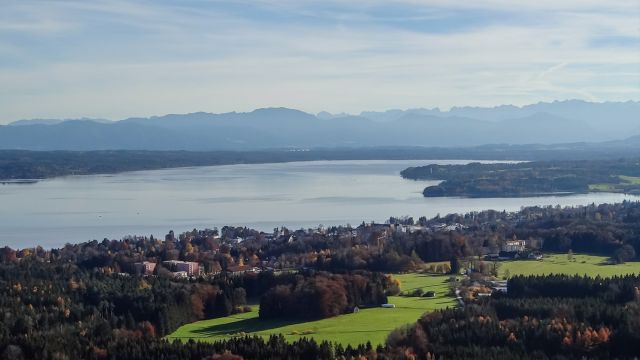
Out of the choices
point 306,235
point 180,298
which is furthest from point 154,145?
point 180,298

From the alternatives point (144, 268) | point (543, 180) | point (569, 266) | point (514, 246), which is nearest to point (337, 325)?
point (569, 266)

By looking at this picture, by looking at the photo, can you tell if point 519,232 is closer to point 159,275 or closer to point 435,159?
point 159,275

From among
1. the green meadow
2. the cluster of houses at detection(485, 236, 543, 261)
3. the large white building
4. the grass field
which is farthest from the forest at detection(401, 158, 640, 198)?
the grass field

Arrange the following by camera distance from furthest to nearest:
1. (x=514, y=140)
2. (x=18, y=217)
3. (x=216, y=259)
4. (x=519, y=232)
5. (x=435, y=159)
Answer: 1. (x=514, y=140)
2. (x=435, y=159)
3. (x=18, y=217)
4. (x=519, y=232)
5. (x=216, y=259)

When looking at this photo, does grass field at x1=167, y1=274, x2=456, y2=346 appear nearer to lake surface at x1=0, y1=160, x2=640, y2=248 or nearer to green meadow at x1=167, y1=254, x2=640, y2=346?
green meadow at x1=167, y1=254, x2=640, y2=346

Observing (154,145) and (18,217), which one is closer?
(18,217)

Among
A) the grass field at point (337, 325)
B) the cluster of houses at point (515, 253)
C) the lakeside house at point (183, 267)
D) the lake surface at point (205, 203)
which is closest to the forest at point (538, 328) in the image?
the grass field at point (337, 325)

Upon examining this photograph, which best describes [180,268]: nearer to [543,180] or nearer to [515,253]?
[515,253]
